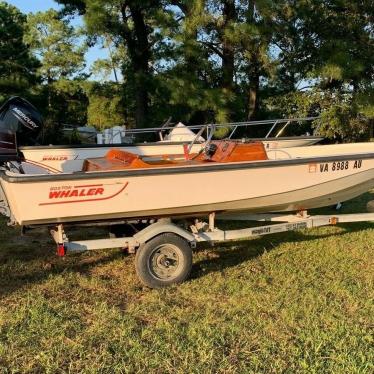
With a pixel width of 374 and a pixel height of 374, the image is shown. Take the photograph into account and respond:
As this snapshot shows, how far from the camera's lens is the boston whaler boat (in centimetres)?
441

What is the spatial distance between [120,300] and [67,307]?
45cm

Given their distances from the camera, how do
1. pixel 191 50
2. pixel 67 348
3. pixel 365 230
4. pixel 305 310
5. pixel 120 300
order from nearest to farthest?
pixel 67 348 → pixel 305 310 → pixel 120 300 → pixel 365 230 → pixel 191 50

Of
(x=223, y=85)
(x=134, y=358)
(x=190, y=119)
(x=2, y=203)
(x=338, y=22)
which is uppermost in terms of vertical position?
(x=338, y=22)

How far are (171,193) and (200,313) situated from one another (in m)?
1.16

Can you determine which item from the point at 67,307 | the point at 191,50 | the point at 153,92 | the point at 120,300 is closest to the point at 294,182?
the point at 120,300

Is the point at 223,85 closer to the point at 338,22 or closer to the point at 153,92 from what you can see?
the point at 153,92

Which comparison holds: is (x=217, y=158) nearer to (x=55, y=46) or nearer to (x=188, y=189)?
(x=188, y=189)

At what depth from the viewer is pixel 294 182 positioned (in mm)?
5203

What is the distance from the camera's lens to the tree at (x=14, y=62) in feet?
63.7

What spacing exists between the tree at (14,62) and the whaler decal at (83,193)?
1534 cm

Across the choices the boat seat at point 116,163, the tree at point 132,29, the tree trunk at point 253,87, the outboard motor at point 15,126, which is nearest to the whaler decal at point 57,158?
the outboard motor at point 15,126

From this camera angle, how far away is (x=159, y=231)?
4688 millimetres

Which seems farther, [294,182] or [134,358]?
[294,182]

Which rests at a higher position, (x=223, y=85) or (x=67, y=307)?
(x=223, y=85)
